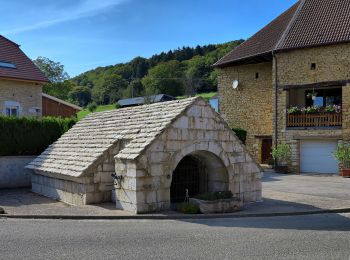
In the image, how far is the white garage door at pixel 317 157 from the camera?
25.2 metres

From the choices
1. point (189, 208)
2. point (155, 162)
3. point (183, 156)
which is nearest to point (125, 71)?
point (183, 156)

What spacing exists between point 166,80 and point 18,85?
4769 centimetres

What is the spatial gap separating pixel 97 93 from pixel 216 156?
70916mm

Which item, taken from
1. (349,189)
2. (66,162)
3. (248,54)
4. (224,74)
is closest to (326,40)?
(248,54)

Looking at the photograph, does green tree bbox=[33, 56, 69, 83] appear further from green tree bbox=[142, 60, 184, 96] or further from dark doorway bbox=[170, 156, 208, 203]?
dark doorway bbox=[170, 156, 208, 203]

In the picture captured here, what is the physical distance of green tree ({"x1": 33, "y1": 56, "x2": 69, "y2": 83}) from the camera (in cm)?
5391

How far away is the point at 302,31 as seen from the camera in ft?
86.9

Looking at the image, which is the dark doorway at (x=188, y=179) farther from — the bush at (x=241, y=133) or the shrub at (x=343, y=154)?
the bush at (x=241, y=133)

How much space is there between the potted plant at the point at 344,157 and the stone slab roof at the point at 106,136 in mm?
13673

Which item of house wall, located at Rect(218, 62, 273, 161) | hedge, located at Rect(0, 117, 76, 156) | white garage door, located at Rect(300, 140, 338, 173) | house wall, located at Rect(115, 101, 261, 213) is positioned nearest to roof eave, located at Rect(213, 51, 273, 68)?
house wall, located at Rect(218, 62, 273, 161)

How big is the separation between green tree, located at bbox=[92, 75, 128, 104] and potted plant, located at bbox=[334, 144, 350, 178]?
57.7 meters

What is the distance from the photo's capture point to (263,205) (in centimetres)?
1310

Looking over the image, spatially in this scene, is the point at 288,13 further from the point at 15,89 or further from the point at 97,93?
the point at 97,93

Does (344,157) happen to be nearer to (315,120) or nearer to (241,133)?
(315,120)
